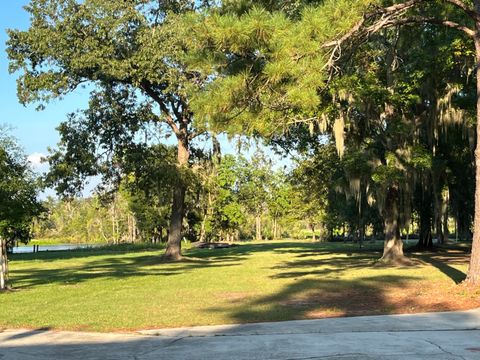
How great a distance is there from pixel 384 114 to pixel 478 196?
31.6 ft

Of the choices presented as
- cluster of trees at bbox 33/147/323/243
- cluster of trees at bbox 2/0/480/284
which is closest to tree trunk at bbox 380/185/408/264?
cluster of trees at bbox 2/0/480/284

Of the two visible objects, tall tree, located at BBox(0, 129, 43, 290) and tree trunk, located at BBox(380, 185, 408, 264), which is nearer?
tall tree, located at BBox(0, 129, 43, 290)

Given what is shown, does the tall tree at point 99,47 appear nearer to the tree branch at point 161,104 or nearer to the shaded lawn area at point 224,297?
the tree branch at point 161,104

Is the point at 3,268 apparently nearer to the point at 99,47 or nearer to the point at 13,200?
the point at 13,200

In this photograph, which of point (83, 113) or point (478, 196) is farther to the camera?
point (83, 113)

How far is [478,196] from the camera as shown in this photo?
39.4ft

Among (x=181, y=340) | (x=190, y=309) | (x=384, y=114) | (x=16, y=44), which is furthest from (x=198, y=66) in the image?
(x=16, y=44)

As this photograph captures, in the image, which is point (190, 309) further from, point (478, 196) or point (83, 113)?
point (83, 113)

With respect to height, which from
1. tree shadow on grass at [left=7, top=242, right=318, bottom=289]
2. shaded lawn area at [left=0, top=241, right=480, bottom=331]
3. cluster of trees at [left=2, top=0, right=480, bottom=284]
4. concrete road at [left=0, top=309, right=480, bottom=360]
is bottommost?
tree shadow on grass at [left=7, top=242, right=318, bottom=289]

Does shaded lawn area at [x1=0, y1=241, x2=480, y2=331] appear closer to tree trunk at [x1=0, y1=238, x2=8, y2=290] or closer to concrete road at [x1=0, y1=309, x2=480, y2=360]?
tree trunk at [x1=0, y1=238, x2=8, y2=290]

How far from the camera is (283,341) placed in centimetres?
710

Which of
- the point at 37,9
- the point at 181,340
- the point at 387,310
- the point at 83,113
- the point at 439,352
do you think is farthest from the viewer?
the point at 83,113

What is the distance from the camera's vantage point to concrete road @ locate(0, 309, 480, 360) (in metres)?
6.25

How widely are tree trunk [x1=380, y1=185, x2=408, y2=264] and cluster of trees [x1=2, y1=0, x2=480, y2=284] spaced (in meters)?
0.05
